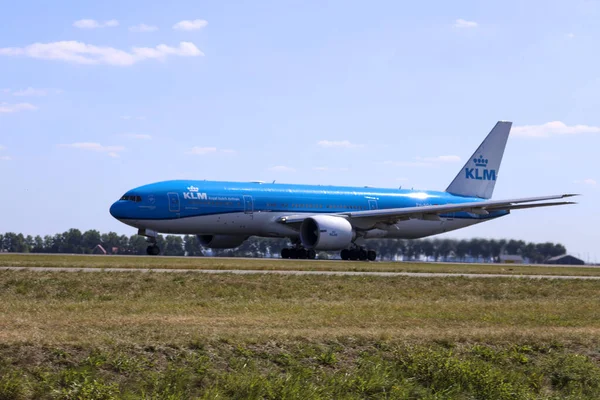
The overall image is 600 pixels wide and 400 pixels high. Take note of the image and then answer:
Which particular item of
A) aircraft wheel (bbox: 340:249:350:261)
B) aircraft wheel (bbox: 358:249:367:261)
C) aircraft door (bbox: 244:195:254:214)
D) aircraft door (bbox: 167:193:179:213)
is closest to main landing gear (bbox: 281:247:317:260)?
aircraft wheel (bbox: 340:249:350:261)

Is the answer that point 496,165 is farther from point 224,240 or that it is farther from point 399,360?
point 399,360

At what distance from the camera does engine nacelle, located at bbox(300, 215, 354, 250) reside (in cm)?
4488

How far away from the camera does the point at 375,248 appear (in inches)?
2512

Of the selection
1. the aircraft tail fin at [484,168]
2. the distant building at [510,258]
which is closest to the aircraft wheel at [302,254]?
the aircraft tail fin at [484,168]

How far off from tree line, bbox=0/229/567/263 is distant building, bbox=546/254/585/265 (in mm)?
1755

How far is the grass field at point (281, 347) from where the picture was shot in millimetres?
12172

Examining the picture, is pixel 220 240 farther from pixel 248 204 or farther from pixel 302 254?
pixel 302 254

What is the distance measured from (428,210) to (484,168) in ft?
43.1

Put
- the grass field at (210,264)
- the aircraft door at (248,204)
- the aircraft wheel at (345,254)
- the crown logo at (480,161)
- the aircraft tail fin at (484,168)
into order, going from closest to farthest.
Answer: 1. the grass field at (210,264)
2. the aircraft door at (248,204)
3. the aircraft wheel at (345,254)
4. the aircraft tail fin at (484,168)
5. the crown logo at (480,161)

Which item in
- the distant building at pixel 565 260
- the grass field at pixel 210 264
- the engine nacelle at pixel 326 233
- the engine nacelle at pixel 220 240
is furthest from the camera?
the distant building at pixel 565 260

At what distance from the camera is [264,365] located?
521 inches

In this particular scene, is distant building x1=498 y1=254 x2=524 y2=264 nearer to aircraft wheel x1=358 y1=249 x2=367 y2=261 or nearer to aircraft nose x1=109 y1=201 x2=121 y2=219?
aircraft wheel x1=358 y1=249 x2=367 y2=261

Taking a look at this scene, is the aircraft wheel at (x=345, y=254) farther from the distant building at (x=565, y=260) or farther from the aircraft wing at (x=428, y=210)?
the distant building at (x=565, y=260)

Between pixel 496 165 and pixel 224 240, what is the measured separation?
2064 cm
